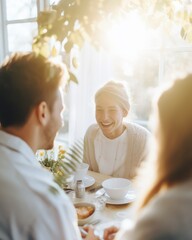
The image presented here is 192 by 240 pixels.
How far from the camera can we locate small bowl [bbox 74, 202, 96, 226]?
1438 millimetres

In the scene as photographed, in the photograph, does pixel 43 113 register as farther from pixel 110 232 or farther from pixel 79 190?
pixel 79 190

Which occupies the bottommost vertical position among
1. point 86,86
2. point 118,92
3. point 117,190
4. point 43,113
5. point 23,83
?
point 117,190

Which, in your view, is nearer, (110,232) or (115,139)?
(110,232)

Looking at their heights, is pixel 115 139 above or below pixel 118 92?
below

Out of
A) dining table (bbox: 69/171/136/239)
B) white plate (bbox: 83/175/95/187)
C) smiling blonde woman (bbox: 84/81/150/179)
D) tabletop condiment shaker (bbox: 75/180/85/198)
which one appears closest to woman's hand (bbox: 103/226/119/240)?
dining table (bbox: 69/171/136/239)

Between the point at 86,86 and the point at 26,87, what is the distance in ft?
6.87

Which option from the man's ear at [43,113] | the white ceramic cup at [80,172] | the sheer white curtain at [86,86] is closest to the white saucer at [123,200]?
the white ceramic cup at [80,172]

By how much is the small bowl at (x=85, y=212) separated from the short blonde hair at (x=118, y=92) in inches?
36.7

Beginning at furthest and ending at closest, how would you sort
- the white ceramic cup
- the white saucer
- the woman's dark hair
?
the white ceramic cup < the white saucer < the woman's dark hair

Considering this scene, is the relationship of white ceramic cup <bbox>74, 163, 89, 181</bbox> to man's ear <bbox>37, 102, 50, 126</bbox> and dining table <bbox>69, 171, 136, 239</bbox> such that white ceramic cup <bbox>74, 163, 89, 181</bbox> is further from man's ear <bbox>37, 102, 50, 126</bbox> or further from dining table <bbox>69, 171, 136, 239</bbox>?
man's ear <bbox>37, 102, 50, 126</bbox>

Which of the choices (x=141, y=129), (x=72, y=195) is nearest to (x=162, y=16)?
(x=72, y=195)

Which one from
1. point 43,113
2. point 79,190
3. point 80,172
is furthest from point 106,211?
point 43,113

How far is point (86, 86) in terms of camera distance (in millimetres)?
3125

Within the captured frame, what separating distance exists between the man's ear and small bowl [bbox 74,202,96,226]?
21.0 inches
